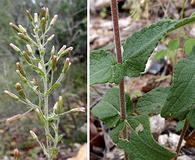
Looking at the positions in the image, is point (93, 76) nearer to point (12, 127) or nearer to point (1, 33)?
point (1, 33)

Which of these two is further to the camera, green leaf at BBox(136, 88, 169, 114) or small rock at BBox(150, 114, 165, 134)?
small rock at BBox(150, 114, 165, 134)

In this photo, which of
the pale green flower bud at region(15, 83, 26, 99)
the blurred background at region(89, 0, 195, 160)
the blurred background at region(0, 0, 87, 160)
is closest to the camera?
the pale green flower bud at region(15, 83, 26, 99)

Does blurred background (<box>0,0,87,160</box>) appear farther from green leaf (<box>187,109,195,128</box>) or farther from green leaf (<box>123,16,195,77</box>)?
green leaf (<box>187,109,195,128</box>)

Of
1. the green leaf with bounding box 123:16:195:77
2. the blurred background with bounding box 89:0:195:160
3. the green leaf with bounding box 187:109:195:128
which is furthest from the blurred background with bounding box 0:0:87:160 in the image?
the green leaf with bounding box 187:109:195:128

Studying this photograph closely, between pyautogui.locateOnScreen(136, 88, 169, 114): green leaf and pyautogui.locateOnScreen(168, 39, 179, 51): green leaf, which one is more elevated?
pyautogui.locateOnScreen(168, 39, 179, 51): green leaf

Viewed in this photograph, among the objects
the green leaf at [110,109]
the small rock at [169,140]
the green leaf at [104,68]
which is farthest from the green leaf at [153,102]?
the small rock at [169,140]

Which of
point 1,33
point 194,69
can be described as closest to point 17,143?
point 1,33

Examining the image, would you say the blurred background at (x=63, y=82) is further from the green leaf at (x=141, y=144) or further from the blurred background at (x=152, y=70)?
the green leaf at (x=141, y=144)
